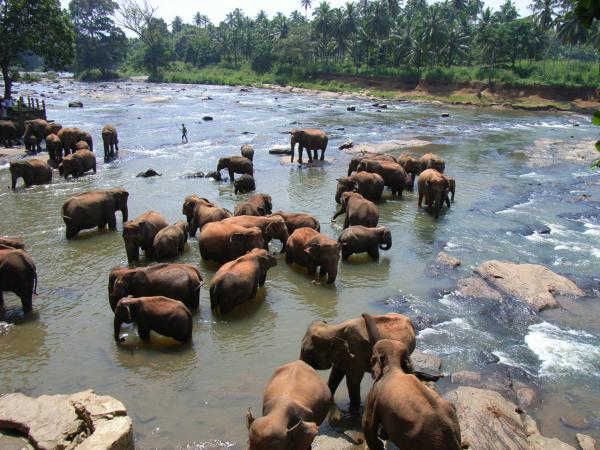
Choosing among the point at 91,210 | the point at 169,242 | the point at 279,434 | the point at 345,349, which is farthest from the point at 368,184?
the point at 279,434

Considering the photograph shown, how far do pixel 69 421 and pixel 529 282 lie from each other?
8.65 m

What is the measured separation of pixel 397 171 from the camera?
18.4 metres

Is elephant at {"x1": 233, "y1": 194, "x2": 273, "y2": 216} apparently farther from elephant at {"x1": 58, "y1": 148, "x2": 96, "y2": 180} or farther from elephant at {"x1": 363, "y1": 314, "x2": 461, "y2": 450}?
elephant at {"x1": 58, "y1": 148, "x2": 96, "y2": 180}

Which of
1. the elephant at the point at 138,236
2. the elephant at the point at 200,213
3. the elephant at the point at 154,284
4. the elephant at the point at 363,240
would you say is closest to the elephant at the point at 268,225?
the elephant at the point at 200,213

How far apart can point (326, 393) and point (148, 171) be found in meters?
16.6

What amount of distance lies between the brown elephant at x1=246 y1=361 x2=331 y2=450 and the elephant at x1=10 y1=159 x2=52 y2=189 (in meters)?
16.2

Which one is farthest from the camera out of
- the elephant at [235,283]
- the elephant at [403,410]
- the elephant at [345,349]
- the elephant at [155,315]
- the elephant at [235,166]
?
the elephant at [235,166]

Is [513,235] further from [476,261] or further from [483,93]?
[483,93]

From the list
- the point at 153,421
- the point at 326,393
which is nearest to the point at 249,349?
the point at 153,421

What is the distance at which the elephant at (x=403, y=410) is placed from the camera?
515 centimetres

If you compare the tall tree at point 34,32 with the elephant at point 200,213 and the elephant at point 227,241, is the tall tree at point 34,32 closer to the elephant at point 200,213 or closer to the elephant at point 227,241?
the elephant at point 200,213

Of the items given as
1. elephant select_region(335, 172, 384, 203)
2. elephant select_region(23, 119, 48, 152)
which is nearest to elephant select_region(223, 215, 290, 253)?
elephant select_region(335, 172, 384, 203)

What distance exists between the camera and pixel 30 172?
63.6ft

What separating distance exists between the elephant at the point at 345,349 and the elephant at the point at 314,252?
3.88 metres
